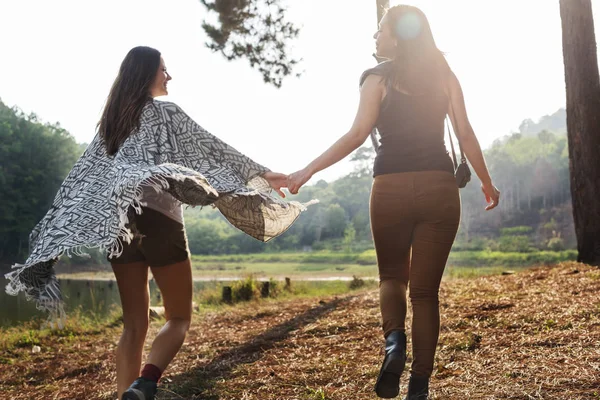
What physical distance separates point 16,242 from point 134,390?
140 ft

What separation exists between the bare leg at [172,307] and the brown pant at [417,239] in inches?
33.7

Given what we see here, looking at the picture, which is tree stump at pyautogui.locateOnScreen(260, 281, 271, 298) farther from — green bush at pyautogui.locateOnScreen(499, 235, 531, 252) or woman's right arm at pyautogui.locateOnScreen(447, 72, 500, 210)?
green bush at pyautogui.locateOnScreen(499, 235, 531, 252)

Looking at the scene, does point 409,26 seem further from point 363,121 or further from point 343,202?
point 343,202

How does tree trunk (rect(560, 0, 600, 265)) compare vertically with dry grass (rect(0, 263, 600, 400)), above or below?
above

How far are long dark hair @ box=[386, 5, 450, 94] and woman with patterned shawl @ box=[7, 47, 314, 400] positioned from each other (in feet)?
3.08

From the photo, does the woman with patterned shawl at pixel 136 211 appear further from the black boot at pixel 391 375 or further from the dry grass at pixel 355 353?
the dry grass at pixel 355 353

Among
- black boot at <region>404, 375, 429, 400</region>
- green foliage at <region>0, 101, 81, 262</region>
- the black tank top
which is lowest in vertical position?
black boot at <region>404, 375, 429, 400</region>

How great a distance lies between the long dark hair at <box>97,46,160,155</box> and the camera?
8.85ft

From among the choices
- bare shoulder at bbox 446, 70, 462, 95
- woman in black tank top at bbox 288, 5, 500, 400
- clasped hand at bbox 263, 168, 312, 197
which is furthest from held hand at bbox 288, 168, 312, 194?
bare shoulder at bbox 446, 70, 462, 95

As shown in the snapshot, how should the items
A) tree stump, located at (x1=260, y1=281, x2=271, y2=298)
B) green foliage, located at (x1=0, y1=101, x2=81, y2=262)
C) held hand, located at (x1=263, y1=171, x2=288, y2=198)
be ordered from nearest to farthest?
held hand, located at (x1=263, y1=171, x2=288, y2=198)
tree stump, located at (x1=260, y1=281, x2=271, y2=298)
green foliage, located at (x1=0, y1=101, x2=81, y2=262)

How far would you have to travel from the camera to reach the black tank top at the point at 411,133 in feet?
8.48

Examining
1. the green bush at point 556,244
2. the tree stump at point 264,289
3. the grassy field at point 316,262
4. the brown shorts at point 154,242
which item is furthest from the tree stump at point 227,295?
the green bush at point 556,244

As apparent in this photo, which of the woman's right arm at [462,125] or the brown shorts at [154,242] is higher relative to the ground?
the woman's right arm at [462,125]

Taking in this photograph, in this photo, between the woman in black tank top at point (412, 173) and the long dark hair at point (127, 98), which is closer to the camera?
A: the woman in black tank top at point (412, 173)
